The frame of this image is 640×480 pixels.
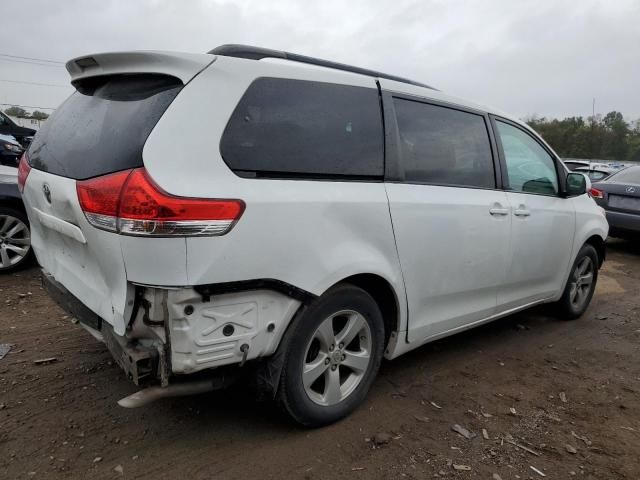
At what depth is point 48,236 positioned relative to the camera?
8.83ft

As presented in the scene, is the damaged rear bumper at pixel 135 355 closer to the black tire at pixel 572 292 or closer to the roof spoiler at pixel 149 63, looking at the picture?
the roof spoiler at pixel 149 63

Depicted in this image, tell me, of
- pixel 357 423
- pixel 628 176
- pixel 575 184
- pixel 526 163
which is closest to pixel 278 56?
pixel 357 423

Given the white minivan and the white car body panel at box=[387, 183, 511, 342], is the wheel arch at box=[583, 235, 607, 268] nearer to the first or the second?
the white car body panel at box=[387, 183, 511, 342]

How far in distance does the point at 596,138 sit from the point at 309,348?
49216 millimetres

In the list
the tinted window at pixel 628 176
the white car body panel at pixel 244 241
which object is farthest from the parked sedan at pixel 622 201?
the white car body panel at pixel 244 241

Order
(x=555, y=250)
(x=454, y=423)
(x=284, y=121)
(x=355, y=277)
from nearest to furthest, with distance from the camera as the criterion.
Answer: (x=284, y=121)
(x=355, y=277)
(x=454, y=423)
(x=555, y=250)

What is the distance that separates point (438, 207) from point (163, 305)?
5.54 ft

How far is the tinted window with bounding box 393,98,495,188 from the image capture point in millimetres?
2961

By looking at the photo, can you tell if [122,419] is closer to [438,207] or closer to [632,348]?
[438,207]

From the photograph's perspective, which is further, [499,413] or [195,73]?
[499,413]

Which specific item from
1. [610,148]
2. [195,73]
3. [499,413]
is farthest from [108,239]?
[610,148]

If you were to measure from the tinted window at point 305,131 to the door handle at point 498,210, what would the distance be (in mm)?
1017

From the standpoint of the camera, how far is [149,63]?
7.39 feet

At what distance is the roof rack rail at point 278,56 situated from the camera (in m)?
2.36
